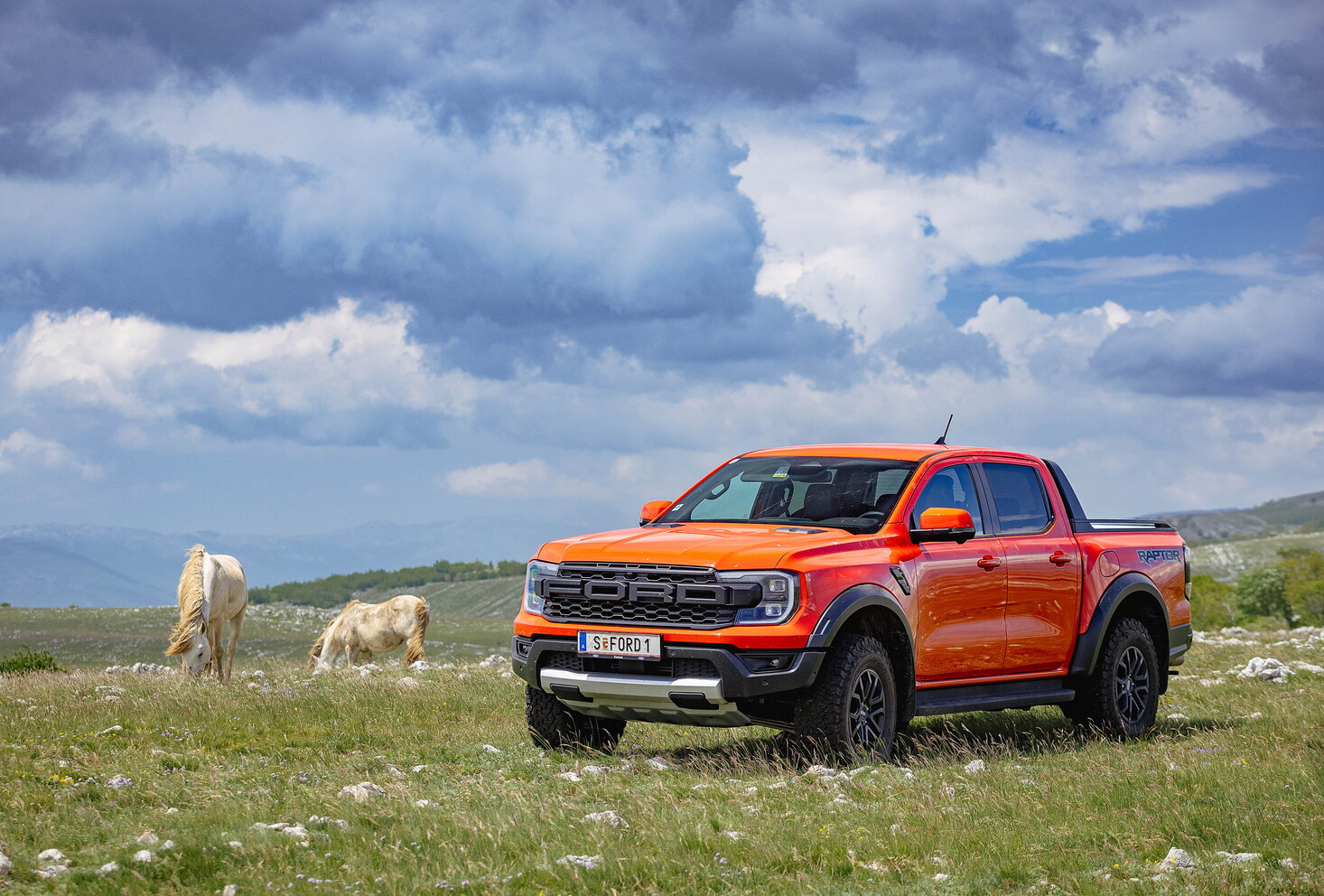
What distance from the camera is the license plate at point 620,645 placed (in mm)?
8414

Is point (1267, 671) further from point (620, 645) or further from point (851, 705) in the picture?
point (620, 645)

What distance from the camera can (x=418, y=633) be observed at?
21.5 metres

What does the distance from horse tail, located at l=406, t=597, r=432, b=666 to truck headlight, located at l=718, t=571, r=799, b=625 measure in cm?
1325

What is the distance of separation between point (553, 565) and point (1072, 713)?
4.96m

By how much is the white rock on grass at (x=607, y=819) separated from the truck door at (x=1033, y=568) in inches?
176

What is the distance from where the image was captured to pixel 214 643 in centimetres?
1827

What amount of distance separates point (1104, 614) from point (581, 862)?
6559 millimetres

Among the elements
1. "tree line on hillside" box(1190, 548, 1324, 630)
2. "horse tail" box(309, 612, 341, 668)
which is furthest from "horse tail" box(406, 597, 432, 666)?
"tree line on hillside" box(1190, 548, 1324, 630)

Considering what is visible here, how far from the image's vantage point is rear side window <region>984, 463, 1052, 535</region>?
10539 mm

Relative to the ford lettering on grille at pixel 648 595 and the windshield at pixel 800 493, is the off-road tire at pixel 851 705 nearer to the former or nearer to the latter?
the ford lettering on grille at pixel 648 595

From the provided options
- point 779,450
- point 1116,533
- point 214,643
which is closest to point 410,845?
point 779,450

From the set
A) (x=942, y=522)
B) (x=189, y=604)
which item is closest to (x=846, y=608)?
(x=942, y=522)

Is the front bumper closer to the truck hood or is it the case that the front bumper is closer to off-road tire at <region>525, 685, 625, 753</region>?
the truck hood

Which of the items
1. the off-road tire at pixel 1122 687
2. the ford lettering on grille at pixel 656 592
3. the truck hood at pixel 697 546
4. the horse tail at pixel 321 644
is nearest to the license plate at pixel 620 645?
the ford lettering on grille at pixel 656 592
